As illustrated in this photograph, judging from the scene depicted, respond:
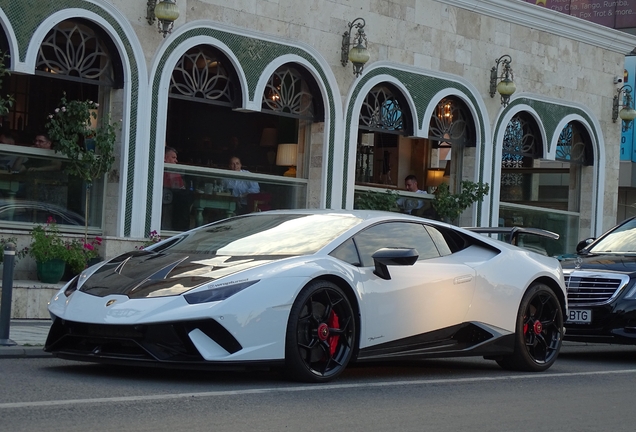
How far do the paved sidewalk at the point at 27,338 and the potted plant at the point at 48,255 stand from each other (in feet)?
3.58

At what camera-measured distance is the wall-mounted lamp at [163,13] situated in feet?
51.4

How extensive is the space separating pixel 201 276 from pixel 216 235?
1.36m

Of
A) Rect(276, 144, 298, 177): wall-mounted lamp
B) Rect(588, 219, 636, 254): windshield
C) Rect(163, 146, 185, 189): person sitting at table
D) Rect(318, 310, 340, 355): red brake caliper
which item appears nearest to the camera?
Rect(318, 310, 340, 355): red brake caliper

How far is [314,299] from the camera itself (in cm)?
805

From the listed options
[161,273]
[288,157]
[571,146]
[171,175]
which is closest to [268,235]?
[161,273]

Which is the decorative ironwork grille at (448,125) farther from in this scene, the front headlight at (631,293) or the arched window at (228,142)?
the front headlight at (631,293)

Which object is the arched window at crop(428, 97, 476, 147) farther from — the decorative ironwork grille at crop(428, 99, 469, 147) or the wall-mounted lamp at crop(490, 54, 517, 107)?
the wall-mounted lamp at crop(490, 54, 517, 107)

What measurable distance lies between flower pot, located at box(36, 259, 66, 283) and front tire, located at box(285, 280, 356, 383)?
7007 mm

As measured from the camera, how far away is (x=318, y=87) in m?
18.6

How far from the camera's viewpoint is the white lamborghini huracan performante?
745cm

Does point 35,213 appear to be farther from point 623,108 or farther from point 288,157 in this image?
point 623,108

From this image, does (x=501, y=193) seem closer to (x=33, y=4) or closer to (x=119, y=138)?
(x=119, y=138)

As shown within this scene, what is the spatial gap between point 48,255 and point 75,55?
296 cm

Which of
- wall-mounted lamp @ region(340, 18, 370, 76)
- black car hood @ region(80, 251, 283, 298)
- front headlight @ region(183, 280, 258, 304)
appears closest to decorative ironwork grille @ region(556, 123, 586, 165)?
wall-mounted lamp @ region(340, 18, 370, 76)
